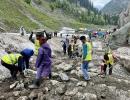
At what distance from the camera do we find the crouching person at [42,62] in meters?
15.8

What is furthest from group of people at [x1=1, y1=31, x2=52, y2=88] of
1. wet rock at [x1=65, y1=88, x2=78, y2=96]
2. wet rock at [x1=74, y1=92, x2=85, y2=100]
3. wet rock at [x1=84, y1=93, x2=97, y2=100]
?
wet rock at [x1=84, y1=93, x2=97, y2=100]

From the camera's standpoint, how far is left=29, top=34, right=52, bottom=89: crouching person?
51.8 feet

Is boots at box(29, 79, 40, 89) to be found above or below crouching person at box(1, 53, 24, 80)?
below

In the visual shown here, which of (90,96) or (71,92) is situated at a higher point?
(71,92)

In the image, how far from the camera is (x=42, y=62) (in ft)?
52.5

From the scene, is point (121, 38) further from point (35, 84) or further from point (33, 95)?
point (33, 95)

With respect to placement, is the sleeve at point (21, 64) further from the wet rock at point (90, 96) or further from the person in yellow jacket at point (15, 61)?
the wet rock at point (90, 96)

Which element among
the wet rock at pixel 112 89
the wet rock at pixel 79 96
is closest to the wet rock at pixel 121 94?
the wet rock at pixel 112 89

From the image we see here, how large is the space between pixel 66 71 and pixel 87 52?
123 inches

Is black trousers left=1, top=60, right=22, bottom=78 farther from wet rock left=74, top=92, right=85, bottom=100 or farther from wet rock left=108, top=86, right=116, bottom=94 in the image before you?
wet rock left=108, top=86, right=116, bottom=94

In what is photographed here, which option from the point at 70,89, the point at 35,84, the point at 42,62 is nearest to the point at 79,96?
the point at 70,89

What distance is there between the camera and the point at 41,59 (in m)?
15.9

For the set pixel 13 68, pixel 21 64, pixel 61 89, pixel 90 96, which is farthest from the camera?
pixel 13 68

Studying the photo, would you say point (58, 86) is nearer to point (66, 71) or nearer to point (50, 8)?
point (66, 71)
